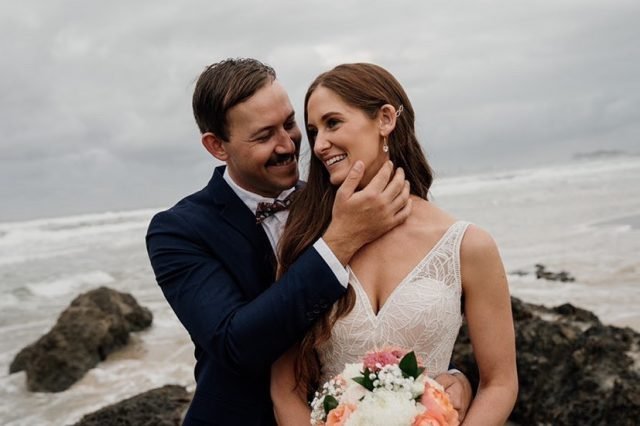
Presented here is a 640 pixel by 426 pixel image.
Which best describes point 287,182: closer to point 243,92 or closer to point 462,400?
point 243,92

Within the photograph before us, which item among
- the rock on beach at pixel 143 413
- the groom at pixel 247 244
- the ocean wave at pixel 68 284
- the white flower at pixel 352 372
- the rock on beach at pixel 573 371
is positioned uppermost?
the groom at pixel 247 244

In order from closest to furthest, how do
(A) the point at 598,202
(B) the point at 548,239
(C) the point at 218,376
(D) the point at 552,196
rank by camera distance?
(C) the point at 218,376 < (B) the point at 548,239 < (A) the point at 598,202 < (D) the point at 552,196

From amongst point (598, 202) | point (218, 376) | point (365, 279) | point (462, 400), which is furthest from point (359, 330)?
point (598, 202)

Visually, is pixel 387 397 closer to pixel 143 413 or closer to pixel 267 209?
pixel 267 209

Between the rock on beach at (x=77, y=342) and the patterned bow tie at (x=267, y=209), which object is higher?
the patterned bow tie at (x=267, y=209)

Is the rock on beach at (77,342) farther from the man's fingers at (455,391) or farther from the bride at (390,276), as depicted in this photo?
the man's fingers at (455,391)

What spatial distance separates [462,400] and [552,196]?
104 feet

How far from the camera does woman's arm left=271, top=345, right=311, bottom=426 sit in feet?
9.45

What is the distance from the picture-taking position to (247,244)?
3.13 meters

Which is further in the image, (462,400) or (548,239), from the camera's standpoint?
(548,239)

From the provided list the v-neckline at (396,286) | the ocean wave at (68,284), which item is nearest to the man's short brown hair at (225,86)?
the v-neckline at (396,286)

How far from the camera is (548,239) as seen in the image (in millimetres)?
17516

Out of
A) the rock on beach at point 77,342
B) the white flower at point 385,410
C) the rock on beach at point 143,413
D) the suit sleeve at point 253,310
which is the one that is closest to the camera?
the white flower at point 385,410

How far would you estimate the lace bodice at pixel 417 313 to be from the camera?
2805mm
